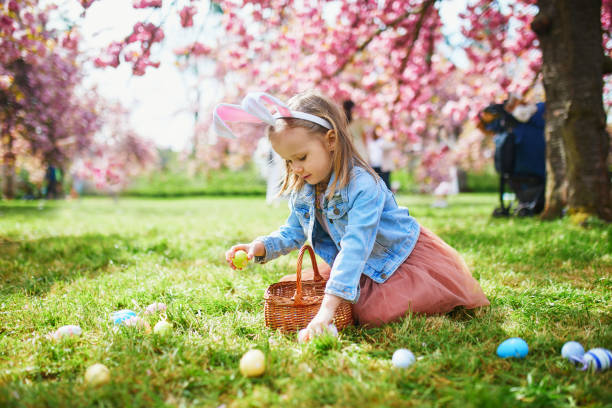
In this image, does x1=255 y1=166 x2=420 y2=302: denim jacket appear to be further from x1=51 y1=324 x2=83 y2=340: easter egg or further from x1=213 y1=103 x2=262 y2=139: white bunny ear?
x1=51 y1=324 x2=83 y2=340: easter egg

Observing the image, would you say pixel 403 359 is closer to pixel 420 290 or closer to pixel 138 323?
pixel 420 290

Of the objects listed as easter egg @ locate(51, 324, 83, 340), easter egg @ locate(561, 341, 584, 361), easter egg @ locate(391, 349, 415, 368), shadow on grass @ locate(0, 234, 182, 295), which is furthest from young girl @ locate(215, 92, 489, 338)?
shadow on grass @ locate(0, 234, 182, 295)

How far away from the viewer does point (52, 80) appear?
7.68m

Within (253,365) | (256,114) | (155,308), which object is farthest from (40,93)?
(253,365)

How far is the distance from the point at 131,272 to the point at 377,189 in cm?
183

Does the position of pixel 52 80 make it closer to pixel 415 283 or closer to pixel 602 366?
pixel 415 283

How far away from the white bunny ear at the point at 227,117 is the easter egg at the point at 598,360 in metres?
1.49

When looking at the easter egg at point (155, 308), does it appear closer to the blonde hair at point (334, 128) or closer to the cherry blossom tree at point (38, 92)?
the blonde hair at point (334, 128)

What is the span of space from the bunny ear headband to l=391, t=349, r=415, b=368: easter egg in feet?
3.26

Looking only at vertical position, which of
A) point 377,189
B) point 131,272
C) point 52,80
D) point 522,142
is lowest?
point 131,272

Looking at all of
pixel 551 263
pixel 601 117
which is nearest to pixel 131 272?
pixel 551 263

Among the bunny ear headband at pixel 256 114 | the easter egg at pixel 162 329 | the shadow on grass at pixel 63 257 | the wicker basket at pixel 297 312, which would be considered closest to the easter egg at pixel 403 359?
the wicker basket at pixel 297 312

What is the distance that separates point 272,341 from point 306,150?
2.67ft

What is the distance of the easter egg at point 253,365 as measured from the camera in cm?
143
